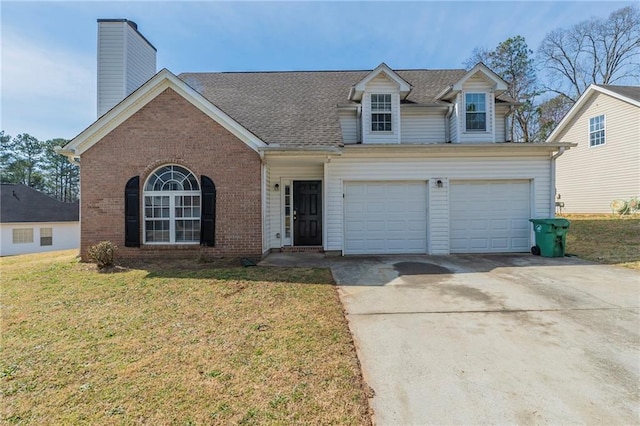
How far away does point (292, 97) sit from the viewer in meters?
12.2

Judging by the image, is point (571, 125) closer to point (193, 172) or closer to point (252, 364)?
point (193, 172)

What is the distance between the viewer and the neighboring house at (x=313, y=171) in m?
8.41

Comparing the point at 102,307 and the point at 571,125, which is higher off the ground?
the point at 571,125

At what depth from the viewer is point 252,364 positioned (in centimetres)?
321

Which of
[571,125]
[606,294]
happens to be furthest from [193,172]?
[571,125]

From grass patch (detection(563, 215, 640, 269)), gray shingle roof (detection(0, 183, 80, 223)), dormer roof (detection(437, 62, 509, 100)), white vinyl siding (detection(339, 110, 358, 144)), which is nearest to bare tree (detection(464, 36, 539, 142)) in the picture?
grass patch (detection(563, 215, 640, 269))

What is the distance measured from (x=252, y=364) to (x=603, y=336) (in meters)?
4.38

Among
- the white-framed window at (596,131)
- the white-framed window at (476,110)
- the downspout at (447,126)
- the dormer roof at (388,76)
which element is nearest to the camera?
the dormer roof at (388,76)

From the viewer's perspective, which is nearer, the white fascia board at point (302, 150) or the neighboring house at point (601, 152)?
the white fascia board at point (302, 150)

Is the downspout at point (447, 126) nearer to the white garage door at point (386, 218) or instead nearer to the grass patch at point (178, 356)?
the white garage door at point (386, 218)

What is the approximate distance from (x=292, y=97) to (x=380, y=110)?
12.5 feet

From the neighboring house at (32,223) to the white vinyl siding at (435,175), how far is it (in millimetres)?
29623

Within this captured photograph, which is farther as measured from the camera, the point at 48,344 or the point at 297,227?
the point at 297,227

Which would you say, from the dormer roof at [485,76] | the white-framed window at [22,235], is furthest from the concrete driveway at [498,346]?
the white-framed window at [22,235]
